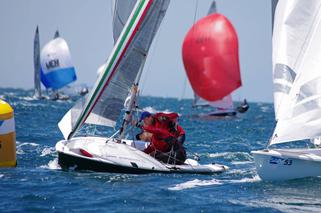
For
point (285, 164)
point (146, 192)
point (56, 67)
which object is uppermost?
point (56, 67)

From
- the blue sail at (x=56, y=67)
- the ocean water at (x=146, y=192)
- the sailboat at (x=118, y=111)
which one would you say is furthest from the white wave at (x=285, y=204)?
the blue sail at (x=56, y=67)

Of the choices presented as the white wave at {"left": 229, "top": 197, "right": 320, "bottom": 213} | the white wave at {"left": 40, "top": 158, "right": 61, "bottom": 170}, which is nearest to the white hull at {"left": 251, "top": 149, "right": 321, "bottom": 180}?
the white wave at {"left": 229, "top": 197, "right": 320, "bottom": 213}

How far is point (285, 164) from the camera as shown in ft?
48.5

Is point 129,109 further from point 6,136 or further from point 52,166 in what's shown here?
point 6,136

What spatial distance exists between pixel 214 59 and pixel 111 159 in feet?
76.0

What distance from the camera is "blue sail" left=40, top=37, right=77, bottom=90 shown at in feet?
243

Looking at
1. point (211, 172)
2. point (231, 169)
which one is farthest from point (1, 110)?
point (231, 169)

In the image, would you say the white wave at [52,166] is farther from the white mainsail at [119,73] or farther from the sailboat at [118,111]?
the white mainsail at [119,73]

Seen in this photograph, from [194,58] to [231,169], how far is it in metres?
20.6

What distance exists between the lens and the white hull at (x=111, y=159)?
15430 millimetres

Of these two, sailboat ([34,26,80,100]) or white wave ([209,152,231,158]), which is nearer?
white wave ([209,152,231,158])

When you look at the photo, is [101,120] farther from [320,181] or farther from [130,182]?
[320,181]

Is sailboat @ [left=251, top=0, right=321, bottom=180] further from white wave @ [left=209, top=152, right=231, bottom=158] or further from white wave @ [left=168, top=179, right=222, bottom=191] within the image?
white wave @ [left=209, top=152, right=231, bottom=158]

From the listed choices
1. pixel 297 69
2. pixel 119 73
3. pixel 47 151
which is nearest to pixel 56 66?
pixel 47 151
